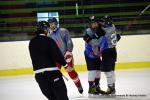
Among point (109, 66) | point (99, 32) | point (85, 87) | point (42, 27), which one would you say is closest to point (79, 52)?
point (85, 87)

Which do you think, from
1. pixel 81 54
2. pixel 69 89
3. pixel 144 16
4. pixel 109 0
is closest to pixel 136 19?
pixel 144 16

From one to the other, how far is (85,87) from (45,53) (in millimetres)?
3384

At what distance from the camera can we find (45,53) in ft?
16.0

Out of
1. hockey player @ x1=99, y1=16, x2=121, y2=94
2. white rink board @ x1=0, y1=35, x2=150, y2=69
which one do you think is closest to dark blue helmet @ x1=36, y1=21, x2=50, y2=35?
hockey player @ x1=99, y1=16, x2=121, y2=94

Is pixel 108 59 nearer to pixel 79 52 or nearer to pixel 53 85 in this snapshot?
pixel 53 85

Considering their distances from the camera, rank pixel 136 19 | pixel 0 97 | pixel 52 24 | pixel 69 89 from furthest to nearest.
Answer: pixel 136 19, pixel 69 89, pixel 0 97, pixel 52 24

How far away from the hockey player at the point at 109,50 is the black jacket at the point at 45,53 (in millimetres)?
2076

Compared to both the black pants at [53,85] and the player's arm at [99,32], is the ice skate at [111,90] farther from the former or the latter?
the black pants at [53,85]

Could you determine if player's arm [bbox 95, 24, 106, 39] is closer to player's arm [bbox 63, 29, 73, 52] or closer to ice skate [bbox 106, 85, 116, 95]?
player's arm [bbox 63, 29, 73, 52]

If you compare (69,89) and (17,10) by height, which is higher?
(17,10)

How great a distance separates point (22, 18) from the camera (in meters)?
12.5

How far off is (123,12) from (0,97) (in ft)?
18.9

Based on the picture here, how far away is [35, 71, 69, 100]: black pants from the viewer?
15.7 feet

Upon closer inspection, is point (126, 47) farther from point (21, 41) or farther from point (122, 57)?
point (21, 41)
